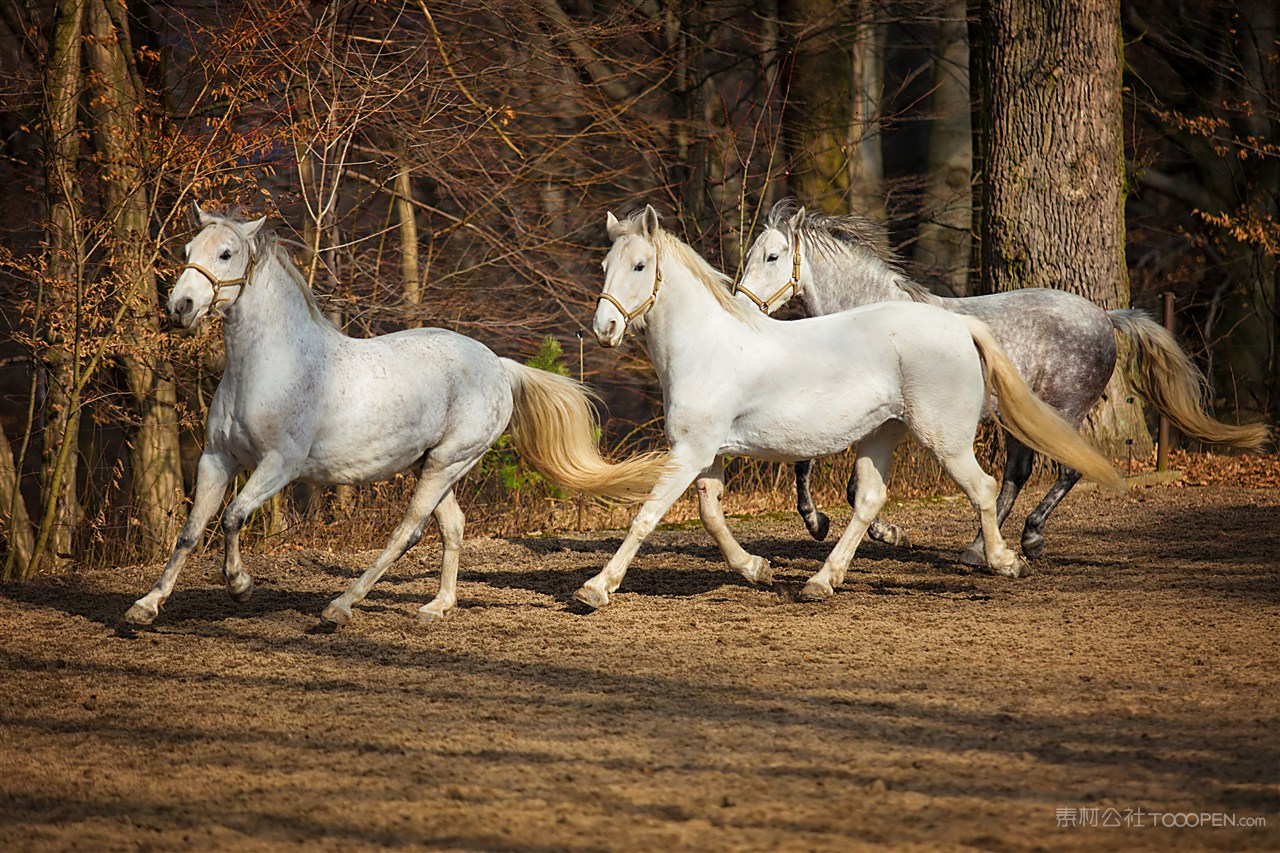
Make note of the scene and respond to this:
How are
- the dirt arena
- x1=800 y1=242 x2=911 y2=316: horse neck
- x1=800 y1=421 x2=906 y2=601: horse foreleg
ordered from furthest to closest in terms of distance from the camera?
x1=800 y1=242 x2=911 y2=316: horse neck < x1=800 y1=421 x2=906 y2=601: horse foreleg < the dirt arena

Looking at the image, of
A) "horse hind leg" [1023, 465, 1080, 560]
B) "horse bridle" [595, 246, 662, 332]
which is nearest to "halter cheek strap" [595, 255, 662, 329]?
"horse bridle" [595, 246, 662, 332]

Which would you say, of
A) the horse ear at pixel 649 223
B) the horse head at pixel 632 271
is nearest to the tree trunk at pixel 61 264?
the horse head at pixel 632 271

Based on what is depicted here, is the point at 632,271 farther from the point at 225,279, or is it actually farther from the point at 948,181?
the point at 948,181

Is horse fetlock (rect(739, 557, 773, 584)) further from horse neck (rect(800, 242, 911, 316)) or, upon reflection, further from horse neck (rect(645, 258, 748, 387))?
horse neck (rect(800, 242, 911, 316))

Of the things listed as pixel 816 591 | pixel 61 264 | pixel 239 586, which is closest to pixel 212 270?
pixel 239 586

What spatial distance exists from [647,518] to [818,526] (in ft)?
6.23

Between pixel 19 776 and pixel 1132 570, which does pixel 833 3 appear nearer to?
pixel 1132 570

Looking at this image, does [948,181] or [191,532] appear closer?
[191,532]

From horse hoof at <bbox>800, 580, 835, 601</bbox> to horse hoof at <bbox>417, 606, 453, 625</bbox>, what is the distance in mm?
1762

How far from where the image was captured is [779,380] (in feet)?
21.2

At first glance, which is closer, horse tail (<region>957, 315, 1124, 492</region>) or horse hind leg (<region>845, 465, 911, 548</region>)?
horse tail (<region>957, 315, 1124, 492</region>)

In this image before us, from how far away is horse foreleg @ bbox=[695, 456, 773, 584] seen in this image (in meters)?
6.68

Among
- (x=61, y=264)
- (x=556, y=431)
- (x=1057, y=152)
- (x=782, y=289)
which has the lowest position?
(x=556, y=431)

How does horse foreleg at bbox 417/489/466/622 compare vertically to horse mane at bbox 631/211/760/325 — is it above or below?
below
